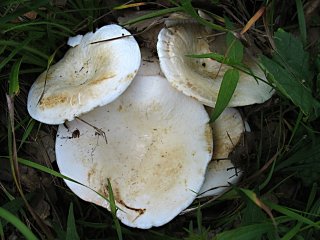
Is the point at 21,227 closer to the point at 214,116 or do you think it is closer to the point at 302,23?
the point at 214,116

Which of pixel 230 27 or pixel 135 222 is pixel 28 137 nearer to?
pixel 135 222

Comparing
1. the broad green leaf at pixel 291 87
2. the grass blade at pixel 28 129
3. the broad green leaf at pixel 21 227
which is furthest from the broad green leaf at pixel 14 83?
the broad green leaf at pixel 291 87

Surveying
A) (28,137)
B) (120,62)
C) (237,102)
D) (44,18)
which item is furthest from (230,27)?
(28,137)

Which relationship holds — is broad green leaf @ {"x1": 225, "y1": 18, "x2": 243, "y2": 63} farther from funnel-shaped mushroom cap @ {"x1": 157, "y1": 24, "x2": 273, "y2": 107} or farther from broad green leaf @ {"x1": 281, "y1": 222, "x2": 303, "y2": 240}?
broad green leaf @ {"x1": 281, "y1": 222, "x2": 303, "y2": 240}

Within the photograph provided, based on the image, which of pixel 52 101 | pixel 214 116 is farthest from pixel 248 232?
pixel 52 101

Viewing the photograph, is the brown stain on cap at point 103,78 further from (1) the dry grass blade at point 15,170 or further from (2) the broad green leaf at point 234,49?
(2) the broad green leaf at point 234,49

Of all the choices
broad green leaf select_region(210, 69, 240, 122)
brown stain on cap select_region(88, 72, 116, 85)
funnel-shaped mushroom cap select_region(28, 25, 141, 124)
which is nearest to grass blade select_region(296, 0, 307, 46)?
broad green leaf select_region(210, 69, 240, 122)
